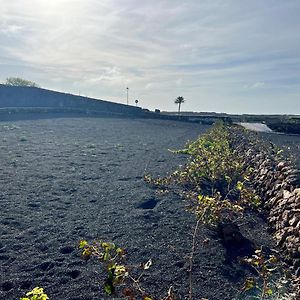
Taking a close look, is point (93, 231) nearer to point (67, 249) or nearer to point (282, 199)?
point (67, 249)

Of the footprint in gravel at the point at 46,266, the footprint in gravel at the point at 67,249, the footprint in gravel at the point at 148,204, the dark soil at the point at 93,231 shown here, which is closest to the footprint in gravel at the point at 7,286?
the dark soil at the point at 93,231

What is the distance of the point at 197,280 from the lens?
4258mm

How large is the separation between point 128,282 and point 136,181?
5.11 meters

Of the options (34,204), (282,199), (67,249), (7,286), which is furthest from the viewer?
(34,204)

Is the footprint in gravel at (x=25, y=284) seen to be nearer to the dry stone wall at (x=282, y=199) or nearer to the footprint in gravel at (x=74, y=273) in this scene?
the footprint in gravel at (x=74, y=273)

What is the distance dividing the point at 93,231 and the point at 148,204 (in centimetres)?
182

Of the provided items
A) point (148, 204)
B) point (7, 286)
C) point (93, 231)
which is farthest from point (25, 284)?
point (148, 204)

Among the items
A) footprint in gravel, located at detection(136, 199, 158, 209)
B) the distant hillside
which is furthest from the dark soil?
the distant hillside

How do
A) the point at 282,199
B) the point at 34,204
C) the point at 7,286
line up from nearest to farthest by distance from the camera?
the point at 7,286
the point at 282,199
the point at 34,204

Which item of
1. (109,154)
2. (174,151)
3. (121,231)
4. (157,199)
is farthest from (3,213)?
(174,151)

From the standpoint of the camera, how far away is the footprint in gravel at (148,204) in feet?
23.1

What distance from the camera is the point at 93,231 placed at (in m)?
5.61

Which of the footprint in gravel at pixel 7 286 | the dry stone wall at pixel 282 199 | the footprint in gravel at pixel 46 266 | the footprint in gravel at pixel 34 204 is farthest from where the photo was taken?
the footprint in gravel at pixel 34 204

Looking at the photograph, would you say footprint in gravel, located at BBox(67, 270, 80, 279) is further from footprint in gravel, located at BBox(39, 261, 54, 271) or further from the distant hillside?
the distant hillside
